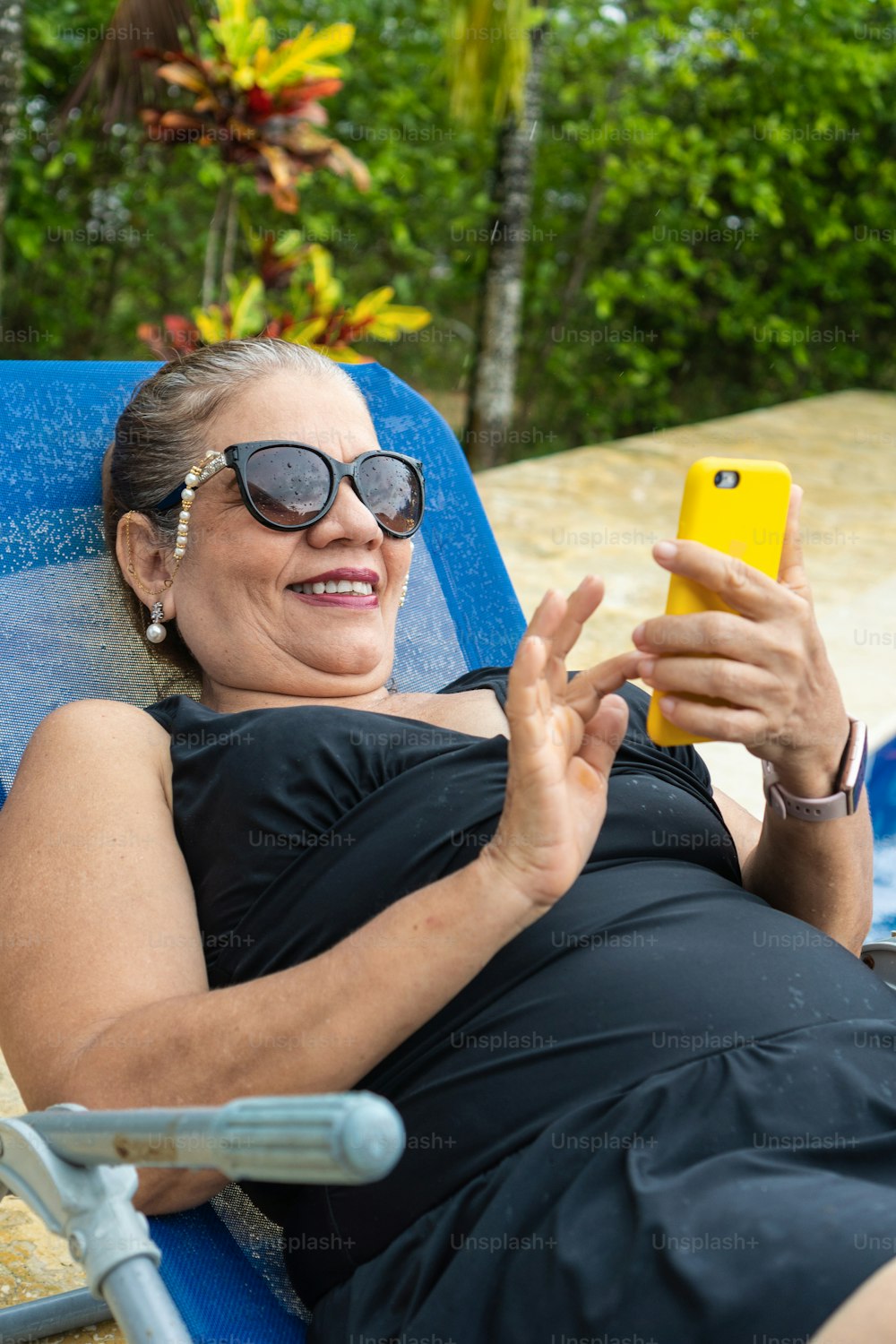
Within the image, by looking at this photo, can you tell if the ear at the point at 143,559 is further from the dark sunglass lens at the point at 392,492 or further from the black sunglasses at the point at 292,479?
the dark sunglass lens at the point at 392,492

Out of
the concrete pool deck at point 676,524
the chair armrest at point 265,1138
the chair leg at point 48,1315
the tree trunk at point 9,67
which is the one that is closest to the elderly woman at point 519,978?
the chair armrest at point 265,1138

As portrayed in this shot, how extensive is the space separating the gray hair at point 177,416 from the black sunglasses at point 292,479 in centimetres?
6

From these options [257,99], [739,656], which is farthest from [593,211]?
[739,656]

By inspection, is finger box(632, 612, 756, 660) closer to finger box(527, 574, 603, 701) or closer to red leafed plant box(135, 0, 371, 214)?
finger box(527, 574, 603, 701)

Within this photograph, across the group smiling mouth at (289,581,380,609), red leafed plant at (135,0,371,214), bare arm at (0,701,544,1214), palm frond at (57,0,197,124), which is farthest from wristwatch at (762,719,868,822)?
palm frond at (57,0,197,124)

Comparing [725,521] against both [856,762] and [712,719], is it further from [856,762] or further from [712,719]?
[856,762]

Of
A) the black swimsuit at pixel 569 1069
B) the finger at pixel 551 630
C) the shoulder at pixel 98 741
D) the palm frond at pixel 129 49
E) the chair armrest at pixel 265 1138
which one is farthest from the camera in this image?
the palm frond at pixel 129 49

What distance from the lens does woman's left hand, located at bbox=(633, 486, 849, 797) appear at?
1.53 meters

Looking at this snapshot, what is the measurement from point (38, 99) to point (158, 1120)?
297 inches

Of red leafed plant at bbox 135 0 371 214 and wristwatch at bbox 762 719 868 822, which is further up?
red leafed plant at bbox 135 0 371 214

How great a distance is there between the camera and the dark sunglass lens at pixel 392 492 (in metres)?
2.23

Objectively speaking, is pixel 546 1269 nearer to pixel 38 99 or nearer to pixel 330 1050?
pixel 330 1050

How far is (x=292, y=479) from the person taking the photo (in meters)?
2.15

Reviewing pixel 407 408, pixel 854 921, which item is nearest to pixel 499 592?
pixel 407 408
